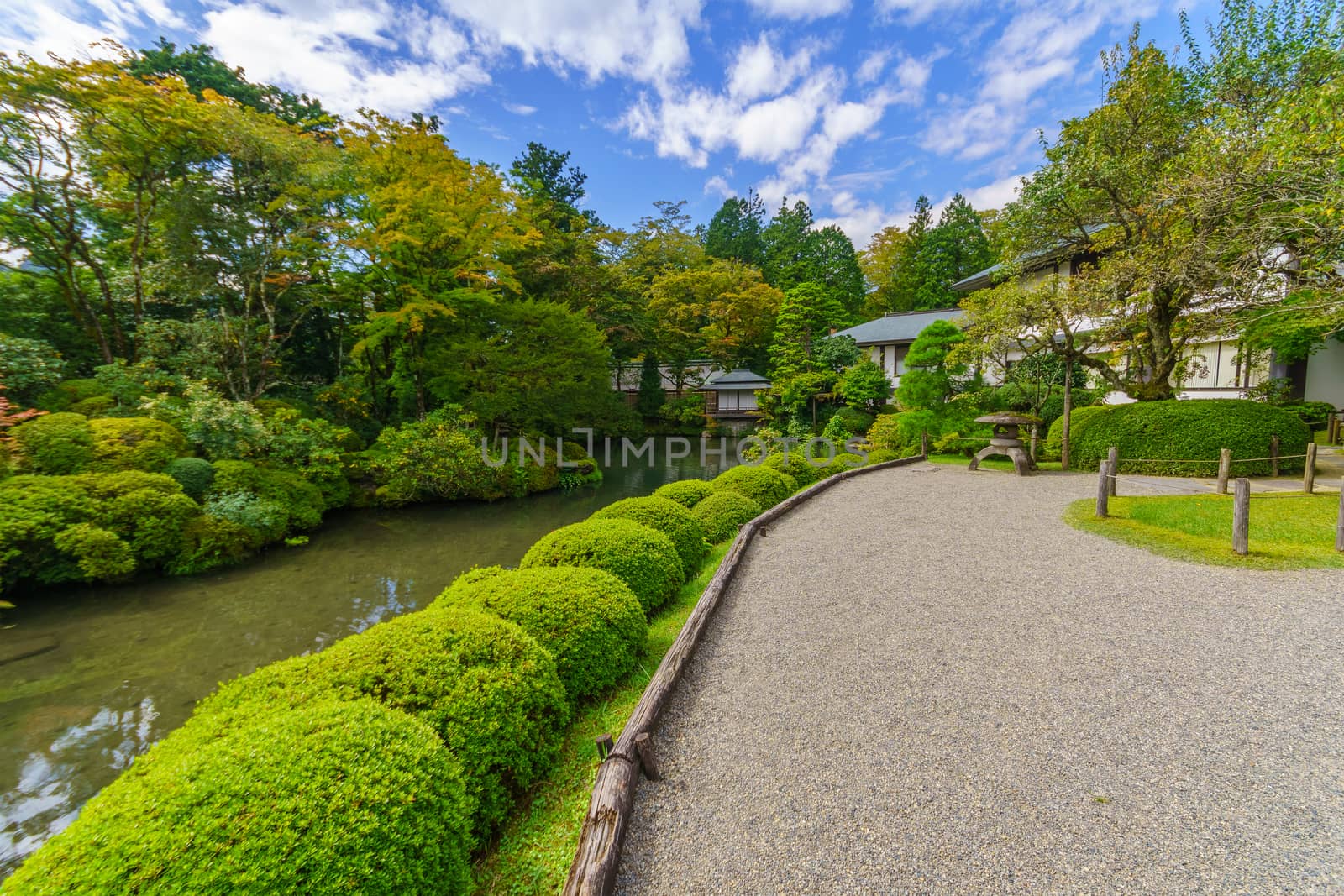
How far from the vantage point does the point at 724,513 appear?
832 centimetres

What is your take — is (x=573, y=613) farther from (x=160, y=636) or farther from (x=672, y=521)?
(x=160, y=636)

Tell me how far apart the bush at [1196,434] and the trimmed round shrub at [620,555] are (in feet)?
37.8

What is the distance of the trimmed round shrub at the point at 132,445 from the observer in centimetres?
793

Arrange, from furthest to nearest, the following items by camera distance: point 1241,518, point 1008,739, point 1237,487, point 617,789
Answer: point 1241,518 → point 1237,487 → point 1008,739 → point 617,789

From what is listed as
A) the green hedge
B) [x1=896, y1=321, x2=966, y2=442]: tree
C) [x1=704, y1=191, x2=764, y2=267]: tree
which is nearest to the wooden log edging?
the green hedge

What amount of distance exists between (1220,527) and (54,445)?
1670cm

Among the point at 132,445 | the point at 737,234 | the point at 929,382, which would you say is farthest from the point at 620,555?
the point at 737,234

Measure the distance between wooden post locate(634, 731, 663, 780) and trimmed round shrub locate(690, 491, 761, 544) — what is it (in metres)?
5.12

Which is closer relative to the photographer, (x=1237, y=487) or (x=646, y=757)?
(x=646, y=757)

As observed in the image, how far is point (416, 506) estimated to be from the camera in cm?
1250

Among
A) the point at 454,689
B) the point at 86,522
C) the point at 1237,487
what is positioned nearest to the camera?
the point at 454,689

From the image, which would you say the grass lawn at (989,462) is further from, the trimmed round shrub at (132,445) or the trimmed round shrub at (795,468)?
the trimmed round shrub at (132,445)

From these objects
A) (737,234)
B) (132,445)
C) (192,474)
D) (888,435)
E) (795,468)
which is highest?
(737,234)

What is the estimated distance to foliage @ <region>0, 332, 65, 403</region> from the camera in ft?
28.6
